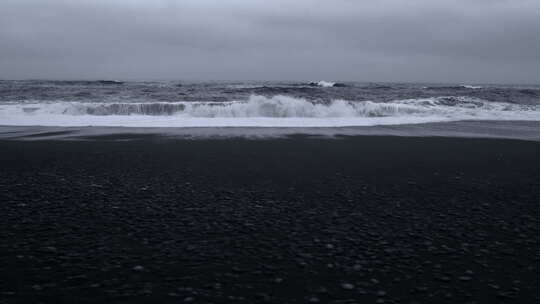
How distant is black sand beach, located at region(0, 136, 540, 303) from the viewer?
2754 millimetres

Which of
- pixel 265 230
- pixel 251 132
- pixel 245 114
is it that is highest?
pixel 245 114

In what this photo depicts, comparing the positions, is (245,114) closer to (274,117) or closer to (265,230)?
(274,117)

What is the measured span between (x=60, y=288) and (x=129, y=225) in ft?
3.92

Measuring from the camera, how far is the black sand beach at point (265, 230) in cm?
275

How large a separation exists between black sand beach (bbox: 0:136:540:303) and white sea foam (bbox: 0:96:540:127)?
6.32 metres

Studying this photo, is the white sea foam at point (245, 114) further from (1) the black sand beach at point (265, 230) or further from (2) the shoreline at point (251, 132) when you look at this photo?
(1) the black sand beach at point (265, 230)

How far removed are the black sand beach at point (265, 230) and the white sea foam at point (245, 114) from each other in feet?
20.7

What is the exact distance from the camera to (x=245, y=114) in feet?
54.7

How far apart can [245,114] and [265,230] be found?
43.0 feet

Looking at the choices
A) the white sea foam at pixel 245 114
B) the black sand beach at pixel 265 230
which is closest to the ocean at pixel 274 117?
the white sea foam at pixel 245 114

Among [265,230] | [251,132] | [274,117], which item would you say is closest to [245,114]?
[274,117]

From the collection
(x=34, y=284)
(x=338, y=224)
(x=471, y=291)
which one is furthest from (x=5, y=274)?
(x=471, y=291)

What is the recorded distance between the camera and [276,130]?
11648 millimetres

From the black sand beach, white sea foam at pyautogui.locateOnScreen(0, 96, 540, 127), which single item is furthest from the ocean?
the black sand beach
